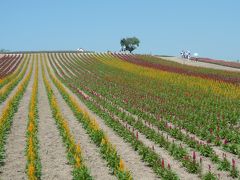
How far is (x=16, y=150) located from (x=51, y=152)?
1306 mm

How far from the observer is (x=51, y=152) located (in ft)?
51.6

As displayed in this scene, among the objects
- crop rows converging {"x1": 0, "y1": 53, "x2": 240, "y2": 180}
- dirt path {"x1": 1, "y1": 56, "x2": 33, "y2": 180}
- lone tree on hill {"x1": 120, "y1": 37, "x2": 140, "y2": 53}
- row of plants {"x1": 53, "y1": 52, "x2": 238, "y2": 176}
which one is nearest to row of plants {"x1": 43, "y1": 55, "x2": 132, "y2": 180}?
crop rows converging {"x1": 0, "y1": 53, "x2": 240, "y2": 180}

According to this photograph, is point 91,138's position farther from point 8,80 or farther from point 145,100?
point 8,80

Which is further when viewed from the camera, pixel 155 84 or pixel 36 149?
pixel 155 84

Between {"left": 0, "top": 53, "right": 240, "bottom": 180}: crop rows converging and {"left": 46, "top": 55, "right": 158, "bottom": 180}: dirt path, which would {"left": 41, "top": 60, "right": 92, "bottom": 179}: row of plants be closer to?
{"left": 0, "top": 53, "right": 240, "bottom": 180}: crop rows converging

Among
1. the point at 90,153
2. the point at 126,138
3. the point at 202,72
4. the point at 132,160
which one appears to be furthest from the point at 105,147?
the point at 202,72

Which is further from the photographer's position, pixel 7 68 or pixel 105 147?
pixel 7 68

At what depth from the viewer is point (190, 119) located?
71.3 feet

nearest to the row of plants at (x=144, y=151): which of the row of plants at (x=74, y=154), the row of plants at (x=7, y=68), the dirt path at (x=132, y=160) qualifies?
the dirt path at (x=132, y=160)

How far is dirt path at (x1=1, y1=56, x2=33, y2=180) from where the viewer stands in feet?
43.7

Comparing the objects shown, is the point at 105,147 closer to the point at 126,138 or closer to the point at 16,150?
the point at 126,138

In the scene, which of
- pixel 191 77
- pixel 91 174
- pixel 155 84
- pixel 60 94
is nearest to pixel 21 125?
pixel 91 174

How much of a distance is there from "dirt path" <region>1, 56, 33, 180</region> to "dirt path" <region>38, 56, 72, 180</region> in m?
0.61

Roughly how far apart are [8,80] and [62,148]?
3311 centimetres
